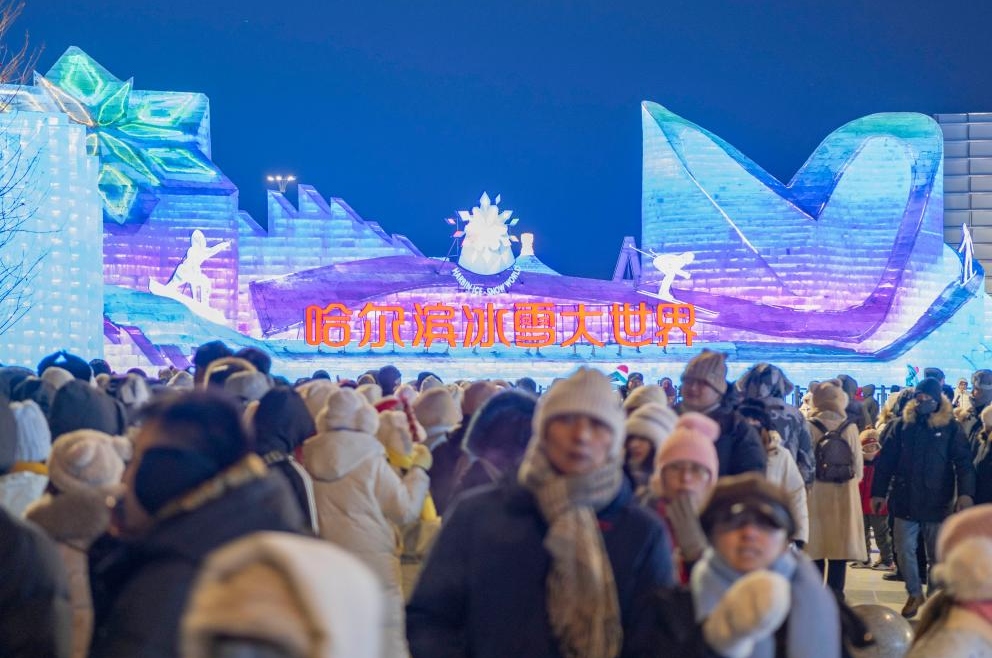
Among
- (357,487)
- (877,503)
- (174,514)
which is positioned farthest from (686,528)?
(877,503)

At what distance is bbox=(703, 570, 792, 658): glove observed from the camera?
316 cm

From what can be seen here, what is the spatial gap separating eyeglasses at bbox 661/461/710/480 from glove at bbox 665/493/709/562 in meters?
0.07

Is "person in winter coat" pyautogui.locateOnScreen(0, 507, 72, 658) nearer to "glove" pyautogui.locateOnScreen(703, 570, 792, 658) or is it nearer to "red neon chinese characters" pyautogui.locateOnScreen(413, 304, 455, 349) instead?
"glove" pyautogui.locateOnScreen(703, 570, 792, 658)

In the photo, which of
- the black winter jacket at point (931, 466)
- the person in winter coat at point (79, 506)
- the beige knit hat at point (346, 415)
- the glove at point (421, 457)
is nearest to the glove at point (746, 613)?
the person in winter coat at point (79, 506)

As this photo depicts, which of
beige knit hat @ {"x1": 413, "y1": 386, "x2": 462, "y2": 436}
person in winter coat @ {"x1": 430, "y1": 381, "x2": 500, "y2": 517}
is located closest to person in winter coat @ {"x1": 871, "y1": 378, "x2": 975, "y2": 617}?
beige knit hat @ {"x1": 413, "y1": 386, "x2": 462, "y2": 436}

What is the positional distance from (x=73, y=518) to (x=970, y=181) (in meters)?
46.9

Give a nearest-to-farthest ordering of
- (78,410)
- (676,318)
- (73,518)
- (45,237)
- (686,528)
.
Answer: (686,528) → (73,518) → (78,410) → (45,237) → (676,318)

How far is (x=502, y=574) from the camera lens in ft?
11.4

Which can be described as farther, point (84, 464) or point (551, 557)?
point (84, 464)

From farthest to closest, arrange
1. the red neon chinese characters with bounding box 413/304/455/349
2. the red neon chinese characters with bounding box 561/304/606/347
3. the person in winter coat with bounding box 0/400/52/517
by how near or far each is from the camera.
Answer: the red neon chinese characters with bounding box 561/304/606/347 → the red neon chinese characters with bounding box 413/304/455/349 → the person in winter coat with bounding box 0/400/52/517

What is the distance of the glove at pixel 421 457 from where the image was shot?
280 inches

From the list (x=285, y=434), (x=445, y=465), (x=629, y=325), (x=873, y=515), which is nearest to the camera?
(x=285, y=434)

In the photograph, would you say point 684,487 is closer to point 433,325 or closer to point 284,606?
point 284,606

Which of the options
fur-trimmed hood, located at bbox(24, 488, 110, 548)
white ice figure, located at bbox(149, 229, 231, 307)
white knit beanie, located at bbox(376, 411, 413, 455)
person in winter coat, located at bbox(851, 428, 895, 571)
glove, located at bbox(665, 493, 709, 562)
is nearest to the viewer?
glove, located at bbox(665, 493, 709, 562)
